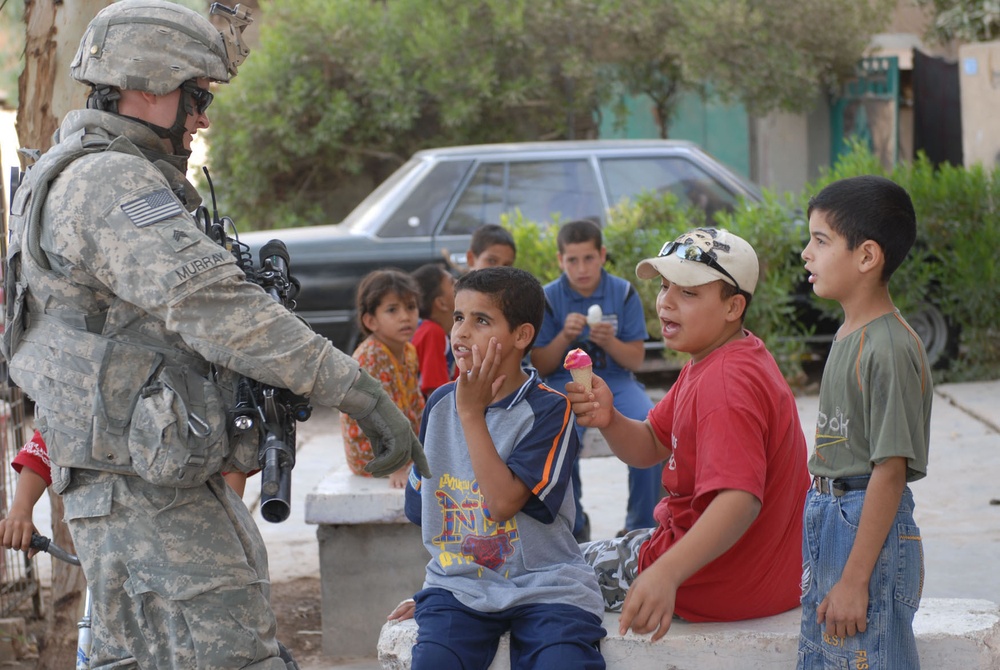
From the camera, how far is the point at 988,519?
5547mm

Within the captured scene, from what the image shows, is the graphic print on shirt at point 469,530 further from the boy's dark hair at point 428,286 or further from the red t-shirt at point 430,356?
the boy's dark hair at point 428,286

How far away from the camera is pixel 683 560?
8.20 feet

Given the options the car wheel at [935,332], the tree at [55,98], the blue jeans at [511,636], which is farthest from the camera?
the car wheel at [935,332]

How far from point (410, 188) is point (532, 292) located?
549 cm

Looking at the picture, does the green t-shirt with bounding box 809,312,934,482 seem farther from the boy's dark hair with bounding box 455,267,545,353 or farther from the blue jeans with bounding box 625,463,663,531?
the blue jeans with bounding box 625,463,663,531

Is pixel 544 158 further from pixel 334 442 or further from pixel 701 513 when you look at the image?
pixel 701 513

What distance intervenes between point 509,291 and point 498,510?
0.57 metres

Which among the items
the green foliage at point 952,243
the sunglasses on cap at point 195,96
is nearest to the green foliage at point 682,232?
the green foliage at point 952,243

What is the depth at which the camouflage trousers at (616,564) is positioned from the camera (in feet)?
9.96

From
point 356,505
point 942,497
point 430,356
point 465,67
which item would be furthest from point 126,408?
point 465,67

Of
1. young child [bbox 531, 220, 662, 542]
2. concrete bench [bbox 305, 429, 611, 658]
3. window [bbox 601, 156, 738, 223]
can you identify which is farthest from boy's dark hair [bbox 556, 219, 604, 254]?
window [bbox 601, 156, 738, 223]

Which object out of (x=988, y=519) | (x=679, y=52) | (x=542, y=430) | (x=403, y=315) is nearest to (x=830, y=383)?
(x=542, y=430)

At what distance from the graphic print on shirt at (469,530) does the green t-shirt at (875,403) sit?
75 centimetres

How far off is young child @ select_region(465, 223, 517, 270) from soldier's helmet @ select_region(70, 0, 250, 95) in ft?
8.74
